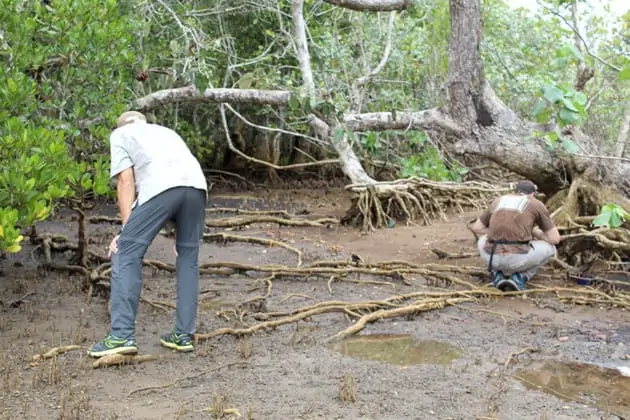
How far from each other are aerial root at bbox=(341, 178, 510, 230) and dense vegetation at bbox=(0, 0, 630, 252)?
0.77 metres

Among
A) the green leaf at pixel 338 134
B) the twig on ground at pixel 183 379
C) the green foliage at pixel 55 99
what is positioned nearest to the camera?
the twig on ground at pixel 183 379

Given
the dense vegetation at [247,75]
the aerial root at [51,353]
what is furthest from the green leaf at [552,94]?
the aerial root at [51,353]

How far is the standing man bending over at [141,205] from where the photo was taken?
4574 millimetres

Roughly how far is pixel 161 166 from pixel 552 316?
128 inches

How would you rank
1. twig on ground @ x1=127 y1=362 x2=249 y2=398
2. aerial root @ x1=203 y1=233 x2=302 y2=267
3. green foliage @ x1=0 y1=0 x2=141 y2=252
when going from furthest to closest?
aerial root @ x1=203 y1=233 x2=302 y2=267, green foliage @ x1=0 y1=0 x2=141 y2=252, twig on ground @ x1=127 y1=362 x2=249 y2=398

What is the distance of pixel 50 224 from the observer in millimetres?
10516

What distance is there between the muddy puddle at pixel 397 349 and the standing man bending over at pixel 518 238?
5.49ft

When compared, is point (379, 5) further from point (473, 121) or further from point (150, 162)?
point (150, 162)

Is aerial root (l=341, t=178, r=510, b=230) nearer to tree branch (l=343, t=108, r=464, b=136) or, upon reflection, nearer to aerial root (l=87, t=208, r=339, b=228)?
aerial root (l=87, t=208, r=339, b=228)

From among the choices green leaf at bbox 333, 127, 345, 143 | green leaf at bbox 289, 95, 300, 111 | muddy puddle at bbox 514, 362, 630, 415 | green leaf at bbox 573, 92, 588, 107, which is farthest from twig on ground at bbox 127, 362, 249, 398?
green leaf at bbox 333, 127, 345, 143

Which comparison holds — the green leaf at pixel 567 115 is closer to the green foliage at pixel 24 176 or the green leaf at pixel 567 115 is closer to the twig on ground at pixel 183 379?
the twig on ground at pixel 183 379

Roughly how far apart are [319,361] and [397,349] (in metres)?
0.65

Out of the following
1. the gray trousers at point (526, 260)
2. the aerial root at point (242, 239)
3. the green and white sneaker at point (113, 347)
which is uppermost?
the gray trousers at point (526, 260)

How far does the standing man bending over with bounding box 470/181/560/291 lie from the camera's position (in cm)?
662
